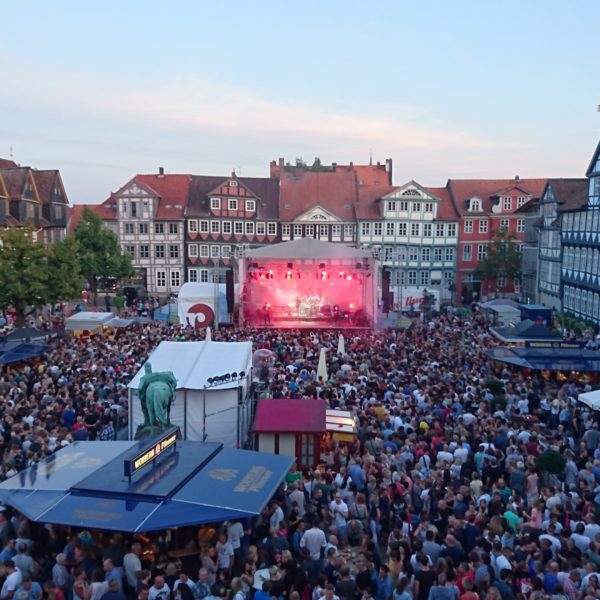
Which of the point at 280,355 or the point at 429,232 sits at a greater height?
the point at 429,232

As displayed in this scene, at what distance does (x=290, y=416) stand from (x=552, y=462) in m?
4.87

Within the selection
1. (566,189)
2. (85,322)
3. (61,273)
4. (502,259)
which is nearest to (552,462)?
(85,322)

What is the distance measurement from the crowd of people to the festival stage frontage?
13.2 metres

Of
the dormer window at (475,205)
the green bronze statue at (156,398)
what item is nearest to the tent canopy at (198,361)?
the green bronze statue at (156,398)

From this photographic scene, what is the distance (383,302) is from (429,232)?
20.1 metres

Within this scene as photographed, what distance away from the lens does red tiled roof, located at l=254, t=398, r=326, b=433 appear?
13.1 m

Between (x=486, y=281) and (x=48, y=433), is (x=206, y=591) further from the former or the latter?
(x=486, y=281)

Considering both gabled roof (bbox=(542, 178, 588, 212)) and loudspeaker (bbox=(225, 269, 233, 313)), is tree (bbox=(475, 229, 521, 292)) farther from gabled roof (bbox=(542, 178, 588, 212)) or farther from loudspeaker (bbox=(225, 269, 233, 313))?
loudspeaker (bbox=(225, 269, 233, 313))

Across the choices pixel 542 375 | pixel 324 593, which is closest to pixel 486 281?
pixel 542 375

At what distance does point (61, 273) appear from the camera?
30734mm

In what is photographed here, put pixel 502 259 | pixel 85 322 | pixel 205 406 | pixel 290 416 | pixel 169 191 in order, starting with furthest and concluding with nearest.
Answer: pixel 169 191 → pixel 502 259 → pixel 85 322 → pixel 205 406 → pixel 290 416

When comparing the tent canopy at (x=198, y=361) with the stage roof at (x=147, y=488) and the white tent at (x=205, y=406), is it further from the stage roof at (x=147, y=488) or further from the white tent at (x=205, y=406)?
the stage roof at (x=147, y=488)

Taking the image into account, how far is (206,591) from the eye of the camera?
7.62m

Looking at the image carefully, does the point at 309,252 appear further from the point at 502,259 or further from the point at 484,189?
the point at 484,189
